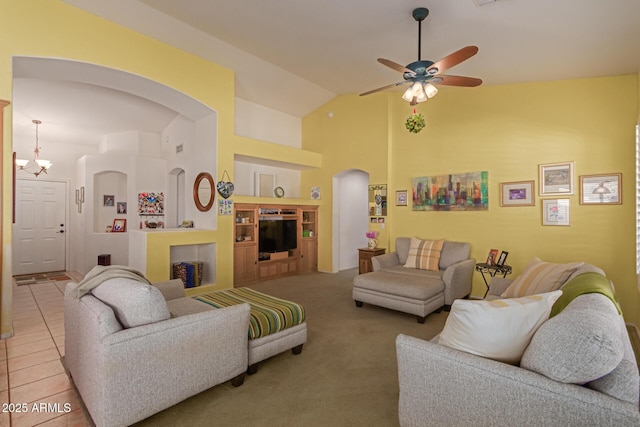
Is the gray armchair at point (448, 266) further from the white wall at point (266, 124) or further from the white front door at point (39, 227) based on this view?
the white front door at point (39, 227)

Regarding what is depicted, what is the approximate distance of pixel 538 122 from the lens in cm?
417

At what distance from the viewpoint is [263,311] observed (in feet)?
8.65

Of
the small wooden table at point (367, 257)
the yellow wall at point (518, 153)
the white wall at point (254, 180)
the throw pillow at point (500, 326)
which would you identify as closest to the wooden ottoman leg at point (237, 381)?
the throw pillow at point (500, 326)

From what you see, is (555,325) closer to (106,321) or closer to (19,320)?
(106,321)

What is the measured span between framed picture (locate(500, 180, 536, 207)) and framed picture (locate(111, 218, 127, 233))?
732 centimetres

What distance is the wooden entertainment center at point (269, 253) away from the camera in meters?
5.58

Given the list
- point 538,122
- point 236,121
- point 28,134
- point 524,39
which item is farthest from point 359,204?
point 28,134

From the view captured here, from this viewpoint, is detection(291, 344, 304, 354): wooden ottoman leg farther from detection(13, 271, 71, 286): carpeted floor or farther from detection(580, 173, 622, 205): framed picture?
detection(13, 271, 71, 286): carpeted floor

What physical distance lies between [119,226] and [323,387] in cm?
641

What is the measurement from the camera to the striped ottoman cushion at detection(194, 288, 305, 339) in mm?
2486

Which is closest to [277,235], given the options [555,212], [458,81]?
[458,81]

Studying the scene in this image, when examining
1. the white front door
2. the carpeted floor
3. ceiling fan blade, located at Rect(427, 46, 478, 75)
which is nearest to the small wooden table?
ceiling fan blade, located at Rect(427, 46, 478, 75)

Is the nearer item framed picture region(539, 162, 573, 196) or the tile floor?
the tile floor

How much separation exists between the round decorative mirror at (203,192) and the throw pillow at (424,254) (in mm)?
3266
